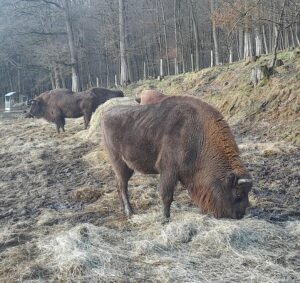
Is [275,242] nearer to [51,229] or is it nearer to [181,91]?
[51,229]

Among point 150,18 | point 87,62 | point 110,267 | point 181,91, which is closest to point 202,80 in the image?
point 181,91

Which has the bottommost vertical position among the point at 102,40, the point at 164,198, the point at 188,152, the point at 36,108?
the point at 164,198

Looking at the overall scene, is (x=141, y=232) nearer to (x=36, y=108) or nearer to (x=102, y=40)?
(x=36, y=108)

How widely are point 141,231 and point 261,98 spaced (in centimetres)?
867

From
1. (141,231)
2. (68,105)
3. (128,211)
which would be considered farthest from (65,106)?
(141,231)

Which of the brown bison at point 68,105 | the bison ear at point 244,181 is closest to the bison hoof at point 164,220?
the bison ear at point 244,181

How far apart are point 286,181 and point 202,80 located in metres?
11.9

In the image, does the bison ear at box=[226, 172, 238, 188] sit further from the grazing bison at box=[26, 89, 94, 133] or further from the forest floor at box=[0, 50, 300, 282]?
the grazing bison at box=[26, 89, 94, 133]

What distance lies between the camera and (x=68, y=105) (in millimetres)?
17328

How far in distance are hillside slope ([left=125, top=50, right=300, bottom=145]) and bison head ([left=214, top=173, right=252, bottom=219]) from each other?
5020 millimetres

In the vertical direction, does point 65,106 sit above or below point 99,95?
below

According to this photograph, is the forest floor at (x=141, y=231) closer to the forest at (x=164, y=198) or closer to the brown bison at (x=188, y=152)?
the forest at (x=164, y=198)

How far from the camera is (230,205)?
562 centimetres

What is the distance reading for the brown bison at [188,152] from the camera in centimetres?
566
